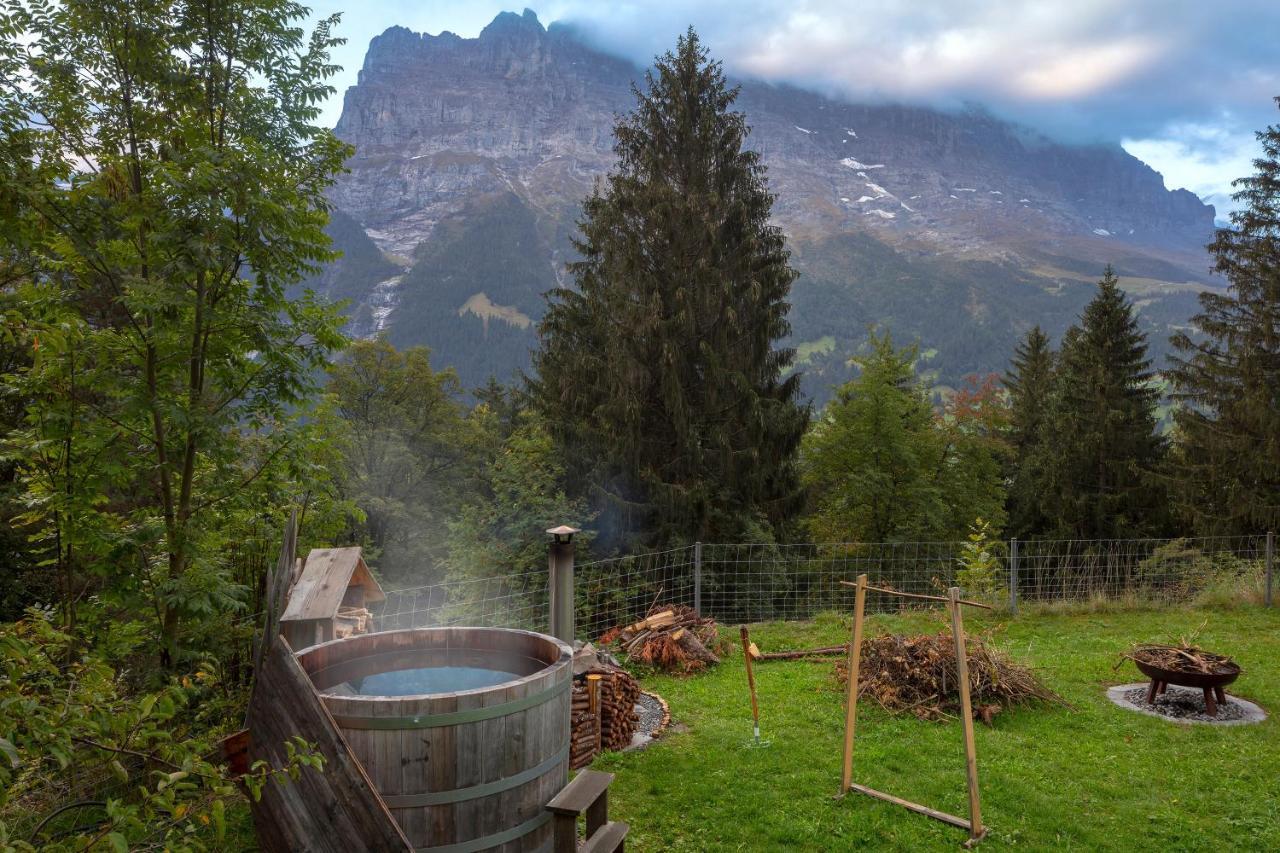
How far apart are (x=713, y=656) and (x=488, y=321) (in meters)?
102

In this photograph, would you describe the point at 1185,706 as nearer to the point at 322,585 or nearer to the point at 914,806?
the point at 914,806

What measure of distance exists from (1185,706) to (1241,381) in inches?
584

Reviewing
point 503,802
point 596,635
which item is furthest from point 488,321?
point 503,802

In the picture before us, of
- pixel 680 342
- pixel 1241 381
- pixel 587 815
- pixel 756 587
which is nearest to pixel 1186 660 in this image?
pixel 587 815

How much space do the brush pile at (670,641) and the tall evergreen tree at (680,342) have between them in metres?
4.62

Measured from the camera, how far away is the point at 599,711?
627 cm

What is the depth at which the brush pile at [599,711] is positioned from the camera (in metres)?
6.08

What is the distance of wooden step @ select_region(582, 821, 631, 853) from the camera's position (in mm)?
3922

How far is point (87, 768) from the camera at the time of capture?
476 centimetres

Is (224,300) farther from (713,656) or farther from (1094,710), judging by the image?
(1094,710)

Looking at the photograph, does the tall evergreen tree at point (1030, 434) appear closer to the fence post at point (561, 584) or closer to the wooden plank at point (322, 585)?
the fence post at point (561, 584)

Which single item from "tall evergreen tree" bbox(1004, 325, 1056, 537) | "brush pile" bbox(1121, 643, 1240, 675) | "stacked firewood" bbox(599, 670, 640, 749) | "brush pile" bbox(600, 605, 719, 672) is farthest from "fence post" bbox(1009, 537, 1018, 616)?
"tall evergreen tree" bbox(1004, 325, 1056, 537)

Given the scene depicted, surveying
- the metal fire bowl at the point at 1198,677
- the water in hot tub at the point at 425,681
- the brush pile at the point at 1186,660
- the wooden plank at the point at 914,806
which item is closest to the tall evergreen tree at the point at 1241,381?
the brush pile at the point at 1186,660

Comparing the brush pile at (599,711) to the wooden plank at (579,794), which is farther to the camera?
the brush pile at (599,711)
